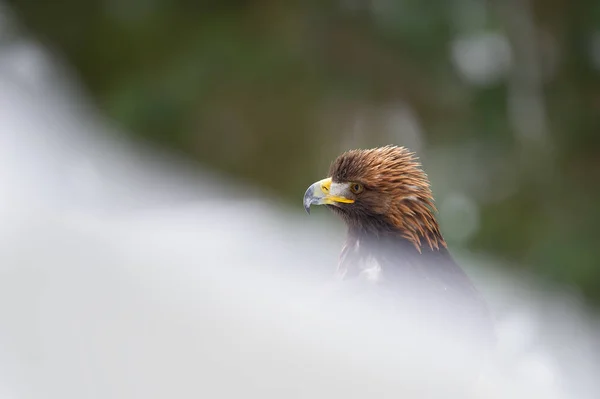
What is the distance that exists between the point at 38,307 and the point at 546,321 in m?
5.10

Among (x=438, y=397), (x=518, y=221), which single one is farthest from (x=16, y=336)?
(x=518, y=221)

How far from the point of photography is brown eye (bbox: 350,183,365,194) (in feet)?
6.08

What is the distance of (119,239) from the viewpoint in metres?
0.76

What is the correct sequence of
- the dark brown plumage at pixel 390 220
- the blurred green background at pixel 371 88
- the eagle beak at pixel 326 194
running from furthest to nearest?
1. the blurred green background at pixel 371 88
2. the eagle beak at pixel 326 194
3. the dark brown plumage at pixel 390 220

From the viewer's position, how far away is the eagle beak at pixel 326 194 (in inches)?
73.5

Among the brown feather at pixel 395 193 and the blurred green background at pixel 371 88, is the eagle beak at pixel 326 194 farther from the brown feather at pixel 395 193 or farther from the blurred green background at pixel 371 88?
the blurred green background at pixel 371 88

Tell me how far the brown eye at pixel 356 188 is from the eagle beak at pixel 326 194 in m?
0.02

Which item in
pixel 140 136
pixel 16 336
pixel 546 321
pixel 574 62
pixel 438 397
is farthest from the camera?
pixel 574 62

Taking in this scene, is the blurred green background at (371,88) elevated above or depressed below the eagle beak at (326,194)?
above

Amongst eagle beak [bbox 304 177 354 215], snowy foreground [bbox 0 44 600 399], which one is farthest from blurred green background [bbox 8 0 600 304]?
snowy foreground [bbox 0 44 600 399]

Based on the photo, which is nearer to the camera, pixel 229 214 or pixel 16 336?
pixel 16 336

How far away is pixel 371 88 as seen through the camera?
246 inches

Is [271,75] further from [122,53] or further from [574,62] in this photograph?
[574,62]

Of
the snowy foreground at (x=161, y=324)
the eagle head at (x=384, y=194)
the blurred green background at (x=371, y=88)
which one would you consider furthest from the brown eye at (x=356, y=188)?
the blurred green background at (x=371, y=88)
